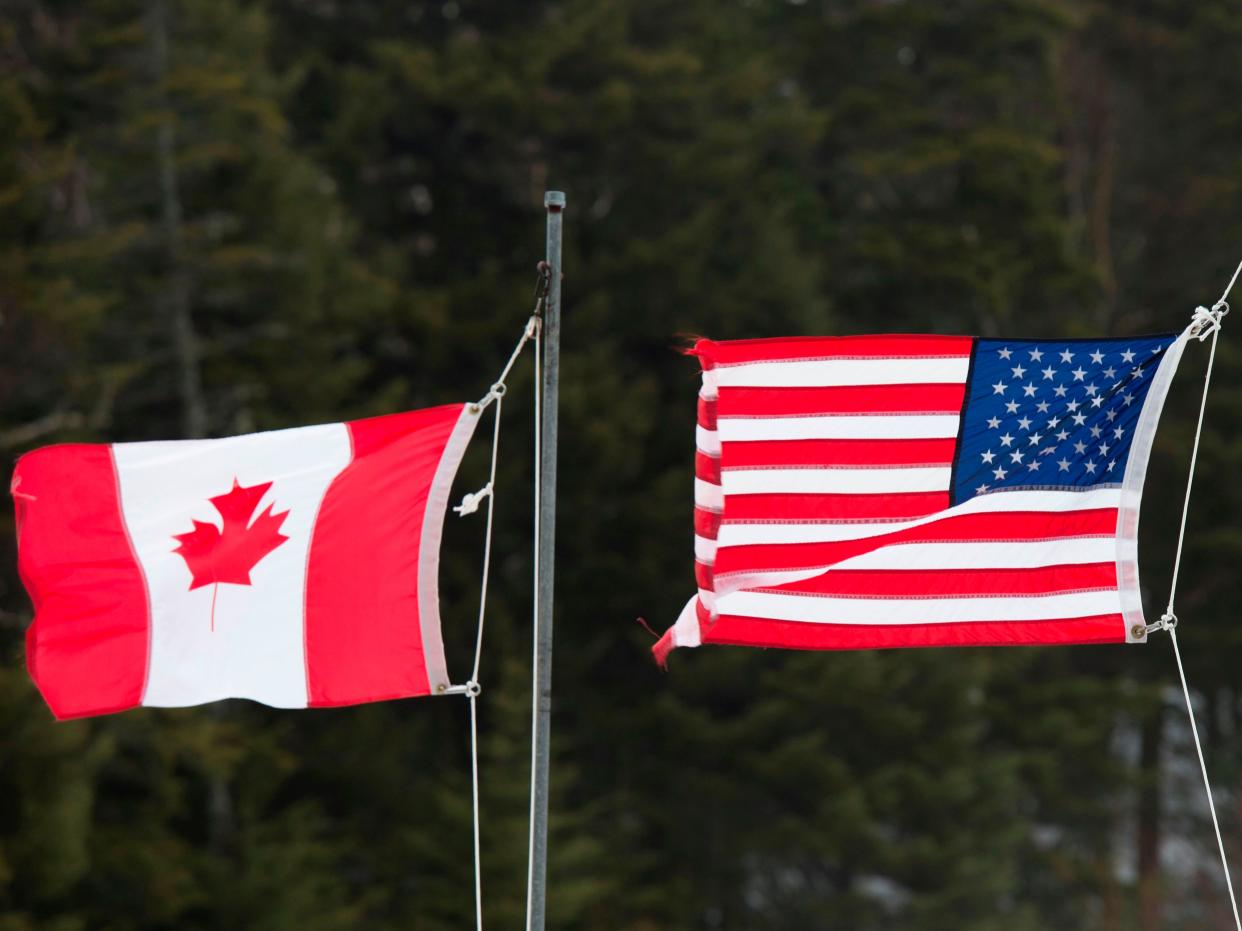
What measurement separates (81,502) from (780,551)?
300 centimetres

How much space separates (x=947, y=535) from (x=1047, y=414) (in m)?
0.64

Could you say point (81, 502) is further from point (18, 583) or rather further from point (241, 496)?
point (18, 583)

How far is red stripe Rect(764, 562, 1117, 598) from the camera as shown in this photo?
739 cm

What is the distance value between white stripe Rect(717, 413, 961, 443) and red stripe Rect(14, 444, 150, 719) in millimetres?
2599

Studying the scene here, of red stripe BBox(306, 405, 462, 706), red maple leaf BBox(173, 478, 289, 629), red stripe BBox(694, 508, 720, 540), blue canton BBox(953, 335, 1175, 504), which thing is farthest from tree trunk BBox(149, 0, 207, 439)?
blue canton BBox(953, 335, 1175, 504)

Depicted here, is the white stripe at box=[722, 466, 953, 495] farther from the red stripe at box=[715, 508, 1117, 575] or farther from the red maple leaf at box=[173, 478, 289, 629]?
the red maple leaf at box=[173, 478, 289, 629]

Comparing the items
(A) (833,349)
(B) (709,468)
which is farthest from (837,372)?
(B) (709,468)

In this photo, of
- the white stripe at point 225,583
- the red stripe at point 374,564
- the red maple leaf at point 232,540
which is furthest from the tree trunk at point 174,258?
the red stripe at point 374,564

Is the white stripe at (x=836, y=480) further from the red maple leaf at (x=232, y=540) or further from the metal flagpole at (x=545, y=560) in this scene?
the red maple leaf at (x=232, y=540)

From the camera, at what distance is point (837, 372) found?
7.40 m

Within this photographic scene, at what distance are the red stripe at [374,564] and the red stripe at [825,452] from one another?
47.2 inches

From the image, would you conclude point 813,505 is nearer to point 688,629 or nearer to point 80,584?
point 688,629

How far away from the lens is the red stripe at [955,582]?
291 inches

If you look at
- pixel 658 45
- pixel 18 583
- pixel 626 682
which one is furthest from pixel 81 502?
pixel 658 45
